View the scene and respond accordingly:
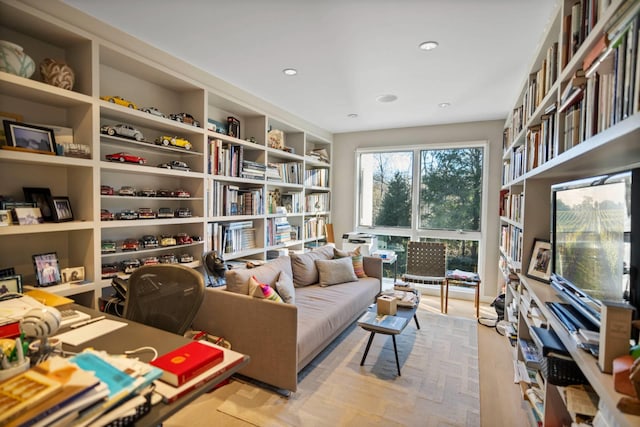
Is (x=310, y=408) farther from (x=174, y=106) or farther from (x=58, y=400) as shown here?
(x=174, y=106)

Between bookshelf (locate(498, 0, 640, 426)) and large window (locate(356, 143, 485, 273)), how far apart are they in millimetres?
1944

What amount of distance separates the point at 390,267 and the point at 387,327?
2.74 meters

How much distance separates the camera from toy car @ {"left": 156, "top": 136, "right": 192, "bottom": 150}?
8.03 ft

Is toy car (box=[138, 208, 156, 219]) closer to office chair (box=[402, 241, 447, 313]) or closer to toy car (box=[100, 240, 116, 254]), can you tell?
toy car (box=[100, 240, 116, 254])

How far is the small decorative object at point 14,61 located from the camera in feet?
5.25

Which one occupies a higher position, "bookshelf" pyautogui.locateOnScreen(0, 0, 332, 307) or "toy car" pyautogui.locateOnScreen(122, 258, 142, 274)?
"bookshelf" pyautogui.locateOnScreen(0, 0, 332, 307)

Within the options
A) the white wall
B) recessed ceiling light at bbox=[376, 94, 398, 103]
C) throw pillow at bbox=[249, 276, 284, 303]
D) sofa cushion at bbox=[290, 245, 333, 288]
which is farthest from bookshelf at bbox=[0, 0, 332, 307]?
the white wall

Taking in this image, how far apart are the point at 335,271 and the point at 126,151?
2.32 m

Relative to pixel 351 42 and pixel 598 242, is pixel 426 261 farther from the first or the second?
pixel 351 42

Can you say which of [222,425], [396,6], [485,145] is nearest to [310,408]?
[222,425]

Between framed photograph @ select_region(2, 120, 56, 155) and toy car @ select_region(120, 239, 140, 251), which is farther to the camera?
toy car @ select_region(120, 239, 140, 251)

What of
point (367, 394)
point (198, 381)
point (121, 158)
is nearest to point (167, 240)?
point (121, 158)

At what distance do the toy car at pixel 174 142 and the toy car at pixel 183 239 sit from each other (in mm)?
776

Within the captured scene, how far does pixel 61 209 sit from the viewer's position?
1.93m
